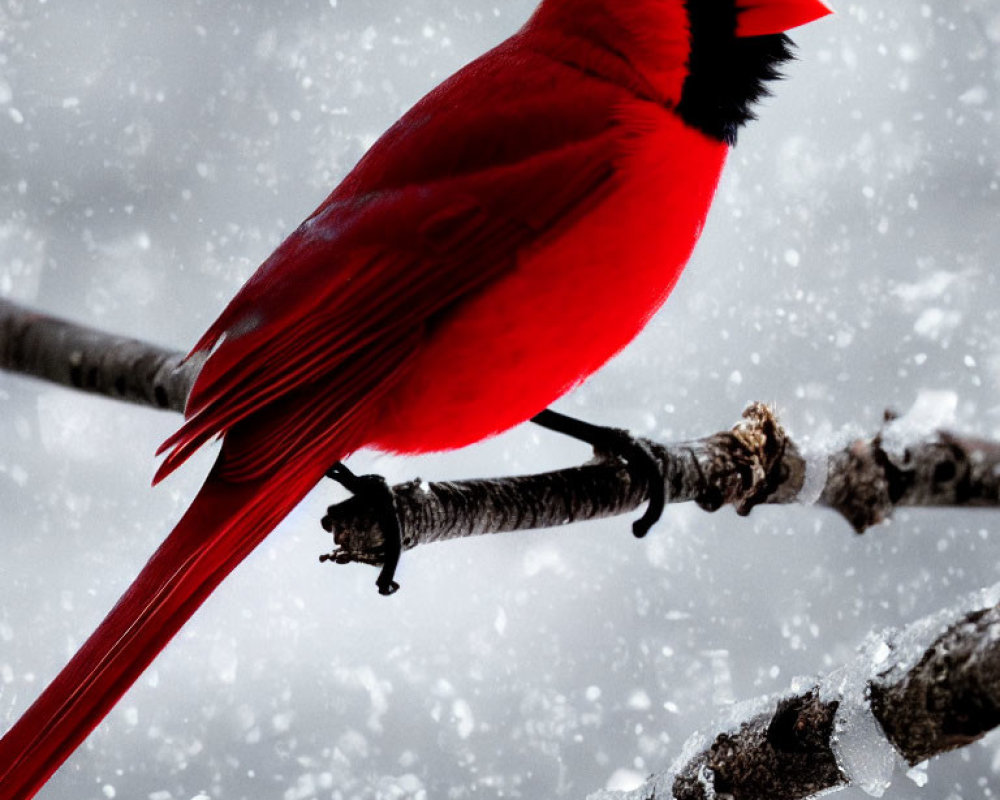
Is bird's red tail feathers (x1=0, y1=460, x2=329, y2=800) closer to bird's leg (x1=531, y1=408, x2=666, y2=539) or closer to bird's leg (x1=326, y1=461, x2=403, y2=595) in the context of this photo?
bird's leg (x1=326, y1=461, x2=403, y2=595)

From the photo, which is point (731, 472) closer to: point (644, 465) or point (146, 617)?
point (644, 465)

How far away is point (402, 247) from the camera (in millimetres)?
787

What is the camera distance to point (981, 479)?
972 mm

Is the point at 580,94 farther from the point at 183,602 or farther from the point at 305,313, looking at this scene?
the point at 183,602

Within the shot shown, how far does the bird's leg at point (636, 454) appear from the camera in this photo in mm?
992

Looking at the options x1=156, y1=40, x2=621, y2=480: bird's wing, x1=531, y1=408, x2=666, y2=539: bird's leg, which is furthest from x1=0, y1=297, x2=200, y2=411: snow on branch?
x1=531, y1=408, x2=666, y2=539: bird's leg

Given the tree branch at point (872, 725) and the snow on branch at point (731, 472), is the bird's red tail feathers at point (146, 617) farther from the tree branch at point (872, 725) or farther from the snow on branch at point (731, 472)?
the tree branch at point (872, 725)

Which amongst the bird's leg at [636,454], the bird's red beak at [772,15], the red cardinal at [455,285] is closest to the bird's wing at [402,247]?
the red cardinal at [455,285]

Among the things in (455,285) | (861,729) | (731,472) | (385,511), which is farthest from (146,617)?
(731,472)

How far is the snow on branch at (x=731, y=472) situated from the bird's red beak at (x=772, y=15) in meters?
0.34

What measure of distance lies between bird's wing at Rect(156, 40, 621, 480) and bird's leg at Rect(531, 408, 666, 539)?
0.86 feet

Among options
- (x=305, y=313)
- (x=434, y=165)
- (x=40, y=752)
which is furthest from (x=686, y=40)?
(x=40, y=752)

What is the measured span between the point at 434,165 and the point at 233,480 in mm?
267

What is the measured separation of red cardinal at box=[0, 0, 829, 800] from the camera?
0.74 metres
